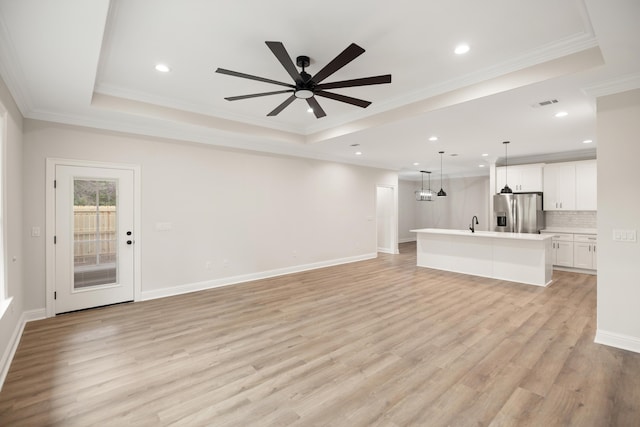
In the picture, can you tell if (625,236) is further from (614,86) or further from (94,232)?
(94,232)

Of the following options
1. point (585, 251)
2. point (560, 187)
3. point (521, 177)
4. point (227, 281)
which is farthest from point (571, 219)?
point (227, 281)

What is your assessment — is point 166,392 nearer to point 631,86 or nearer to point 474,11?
point 474,11

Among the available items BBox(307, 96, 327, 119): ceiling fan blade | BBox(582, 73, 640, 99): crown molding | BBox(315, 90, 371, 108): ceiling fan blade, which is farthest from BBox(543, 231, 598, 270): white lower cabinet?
BBox(307, 96, 327, 119): ceiling fan blade

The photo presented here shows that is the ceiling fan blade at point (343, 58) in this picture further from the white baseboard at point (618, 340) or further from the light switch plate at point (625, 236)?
the white baseboard at point (618, 340)

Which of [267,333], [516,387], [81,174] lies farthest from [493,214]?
[81,174]

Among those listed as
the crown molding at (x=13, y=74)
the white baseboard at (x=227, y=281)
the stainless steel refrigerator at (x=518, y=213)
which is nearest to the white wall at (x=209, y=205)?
the white baseboard at (x=227, y=281)

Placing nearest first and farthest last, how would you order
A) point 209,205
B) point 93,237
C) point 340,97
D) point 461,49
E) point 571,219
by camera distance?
point 461,49 → point 340,97 → point 93,237 → point 209,205 → point 571,219

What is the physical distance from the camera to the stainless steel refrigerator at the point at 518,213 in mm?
7141

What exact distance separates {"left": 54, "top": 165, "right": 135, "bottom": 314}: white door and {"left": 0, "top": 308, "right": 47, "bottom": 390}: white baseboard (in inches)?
7.9

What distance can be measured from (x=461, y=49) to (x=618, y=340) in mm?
3442

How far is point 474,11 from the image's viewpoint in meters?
2.46

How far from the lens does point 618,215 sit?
3.11 metres

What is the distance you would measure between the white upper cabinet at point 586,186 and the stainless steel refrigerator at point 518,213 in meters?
0.73

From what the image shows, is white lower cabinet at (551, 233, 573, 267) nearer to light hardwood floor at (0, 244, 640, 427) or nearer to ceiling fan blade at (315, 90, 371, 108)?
light hardwood floor at (0, 244, 640, 427)
